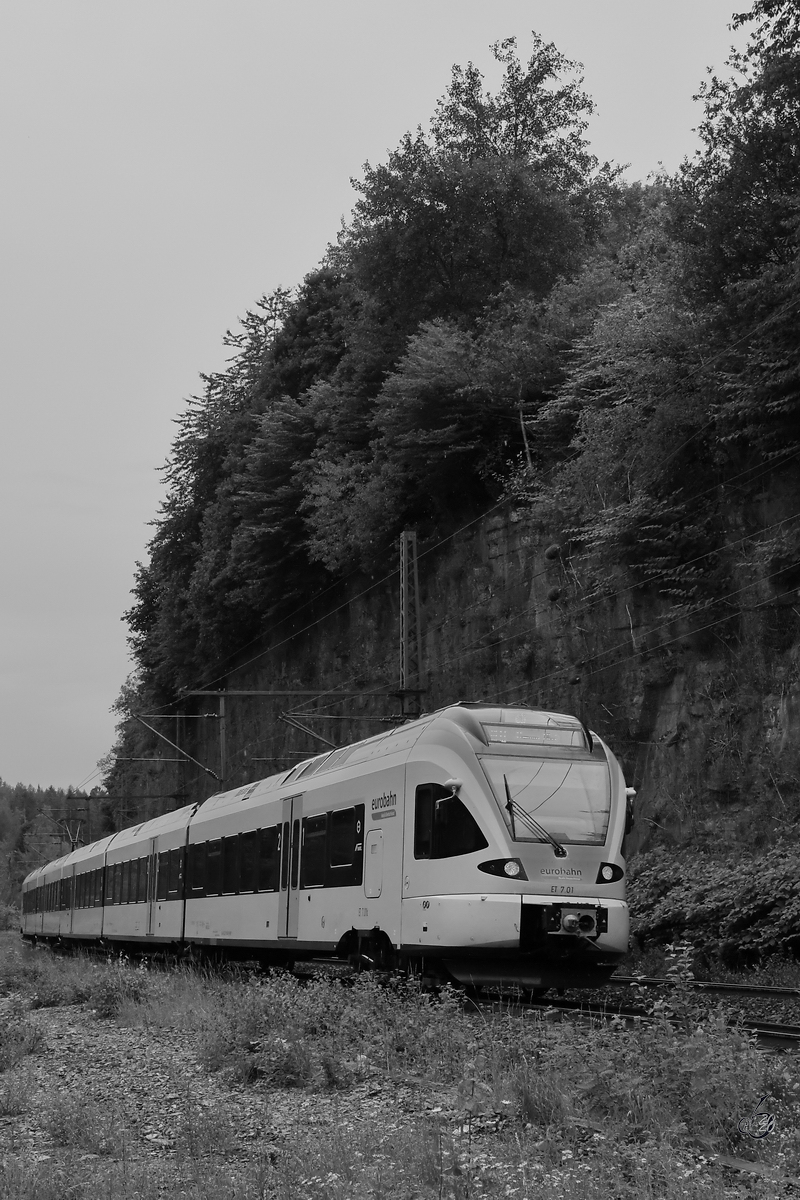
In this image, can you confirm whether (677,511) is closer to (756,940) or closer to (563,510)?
(563,510)

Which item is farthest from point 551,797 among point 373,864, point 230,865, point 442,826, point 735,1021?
point 230,865

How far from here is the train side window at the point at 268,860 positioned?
19.8 m

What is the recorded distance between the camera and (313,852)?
18188mm

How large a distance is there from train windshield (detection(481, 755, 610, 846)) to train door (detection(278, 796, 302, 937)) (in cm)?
529

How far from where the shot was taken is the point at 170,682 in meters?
61.0

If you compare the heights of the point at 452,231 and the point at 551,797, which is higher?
the point at 452,231

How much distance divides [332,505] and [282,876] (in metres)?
22.3

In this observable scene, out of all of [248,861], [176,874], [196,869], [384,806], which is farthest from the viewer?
[176,874]

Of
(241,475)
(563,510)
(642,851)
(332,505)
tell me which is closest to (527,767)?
(642,851)

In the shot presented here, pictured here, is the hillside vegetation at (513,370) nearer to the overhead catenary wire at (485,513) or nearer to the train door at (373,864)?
the overhead catenary wire at (485,513)

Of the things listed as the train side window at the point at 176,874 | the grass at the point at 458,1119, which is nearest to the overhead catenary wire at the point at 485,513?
the train side window at the point at 176,874

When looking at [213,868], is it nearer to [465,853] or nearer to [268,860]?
[268,860]

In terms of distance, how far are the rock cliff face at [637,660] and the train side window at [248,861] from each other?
4.73 metres

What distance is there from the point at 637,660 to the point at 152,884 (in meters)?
11.8
